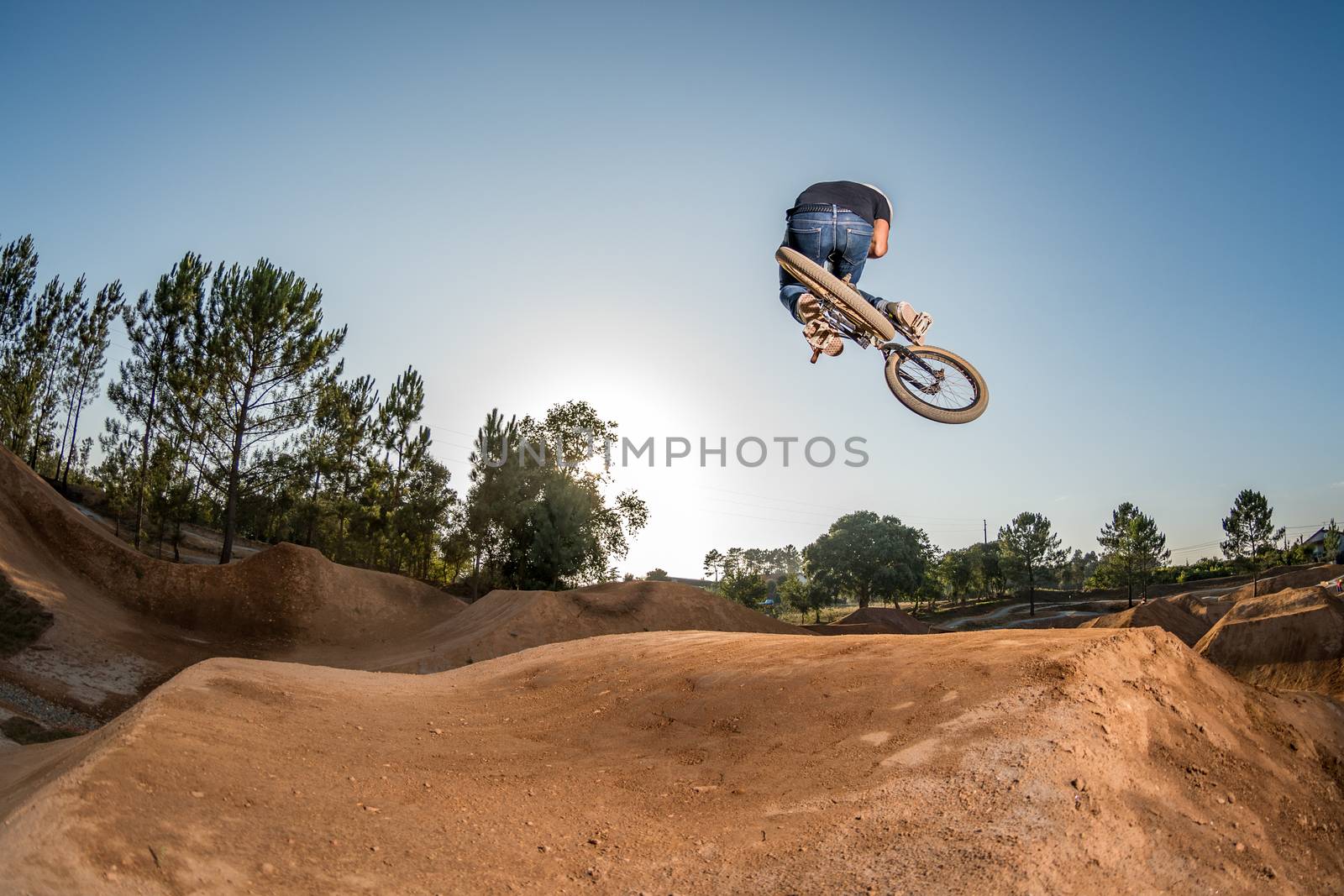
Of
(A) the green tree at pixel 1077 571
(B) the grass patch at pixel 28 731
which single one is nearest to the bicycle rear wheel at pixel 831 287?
(B) the grass patch at pixel 28 731

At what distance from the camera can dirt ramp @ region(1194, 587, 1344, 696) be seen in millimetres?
12273

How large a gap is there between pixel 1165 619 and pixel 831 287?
2361 cm

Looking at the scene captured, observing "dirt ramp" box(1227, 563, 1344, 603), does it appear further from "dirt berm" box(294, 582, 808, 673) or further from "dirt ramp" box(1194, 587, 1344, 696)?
"dirt berm" box(294, 582, 808, 673)

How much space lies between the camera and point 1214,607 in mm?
25156

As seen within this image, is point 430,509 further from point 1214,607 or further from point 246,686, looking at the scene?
point 1214,607

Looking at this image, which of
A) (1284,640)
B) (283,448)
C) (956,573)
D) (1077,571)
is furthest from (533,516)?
(1077,571)

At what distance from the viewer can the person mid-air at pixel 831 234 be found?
25.8ft

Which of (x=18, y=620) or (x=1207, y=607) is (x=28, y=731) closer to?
(x=18, y=620)

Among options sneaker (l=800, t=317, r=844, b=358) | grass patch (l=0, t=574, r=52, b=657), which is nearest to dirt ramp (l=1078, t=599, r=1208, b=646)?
sneaker (l=800, t=317, r=844, b=358)

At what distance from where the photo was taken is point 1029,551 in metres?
60.1

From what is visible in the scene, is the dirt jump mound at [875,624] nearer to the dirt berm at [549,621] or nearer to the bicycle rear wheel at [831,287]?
the dirt berm at [549,621]

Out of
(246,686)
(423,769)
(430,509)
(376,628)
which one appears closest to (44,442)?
(430,509)

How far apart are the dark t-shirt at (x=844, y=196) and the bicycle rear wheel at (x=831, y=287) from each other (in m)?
0.57

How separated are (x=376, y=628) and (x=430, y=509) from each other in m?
12.8
